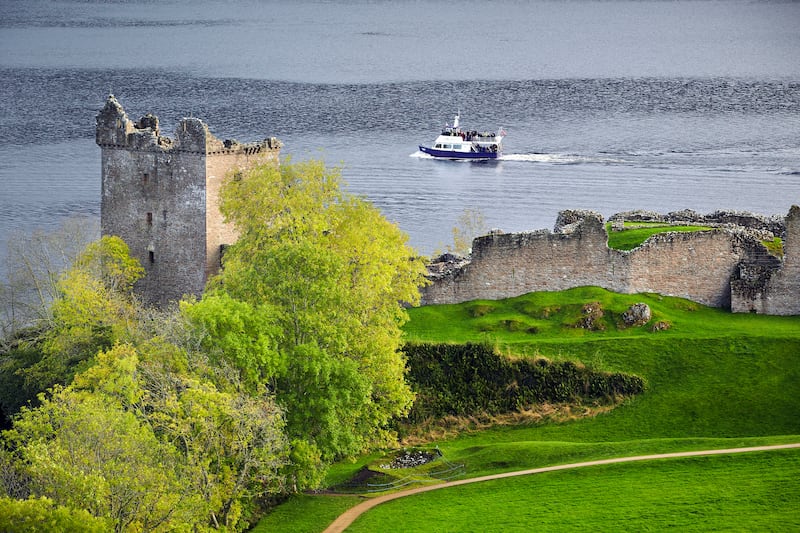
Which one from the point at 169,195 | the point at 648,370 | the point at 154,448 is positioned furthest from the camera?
the point at 169,195

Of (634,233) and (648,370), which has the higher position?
(634,233)

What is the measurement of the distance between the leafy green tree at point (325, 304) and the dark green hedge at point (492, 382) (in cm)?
127

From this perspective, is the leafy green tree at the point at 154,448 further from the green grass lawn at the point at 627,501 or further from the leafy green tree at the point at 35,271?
the leafy green tree at the point at 35,271

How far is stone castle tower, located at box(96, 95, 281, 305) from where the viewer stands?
2363 inches

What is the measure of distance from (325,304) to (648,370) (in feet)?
38.8

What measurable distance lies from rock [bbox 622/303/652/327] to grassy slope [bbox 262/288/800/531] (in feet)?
1.19

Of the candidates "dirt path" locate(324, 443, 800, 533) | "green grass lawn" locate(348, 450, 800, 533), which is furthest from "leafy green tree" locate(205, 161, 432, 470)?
"green grass lawn" locate(348, 450, 800, 533)

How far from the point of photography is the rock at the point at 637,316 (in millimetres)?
53656

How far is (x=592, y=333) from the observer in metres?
53.5

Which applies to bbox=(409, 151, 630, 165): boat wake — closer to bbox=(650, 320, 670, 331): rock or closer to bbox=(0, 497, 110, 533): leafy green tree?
bbox=(650, 320, 670, 331): rock

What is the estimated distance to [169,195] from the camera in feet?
199

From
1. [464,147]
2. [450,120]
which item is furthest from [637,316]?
[450,120]

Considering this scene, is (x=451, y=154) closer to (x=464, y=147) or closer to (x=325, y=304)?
(x=464, y=147)

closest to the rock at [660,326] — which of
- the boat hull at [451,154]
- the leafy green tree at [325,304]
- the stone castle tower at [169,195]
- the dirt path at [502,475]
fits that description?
the leafy green tree at [325,304]
